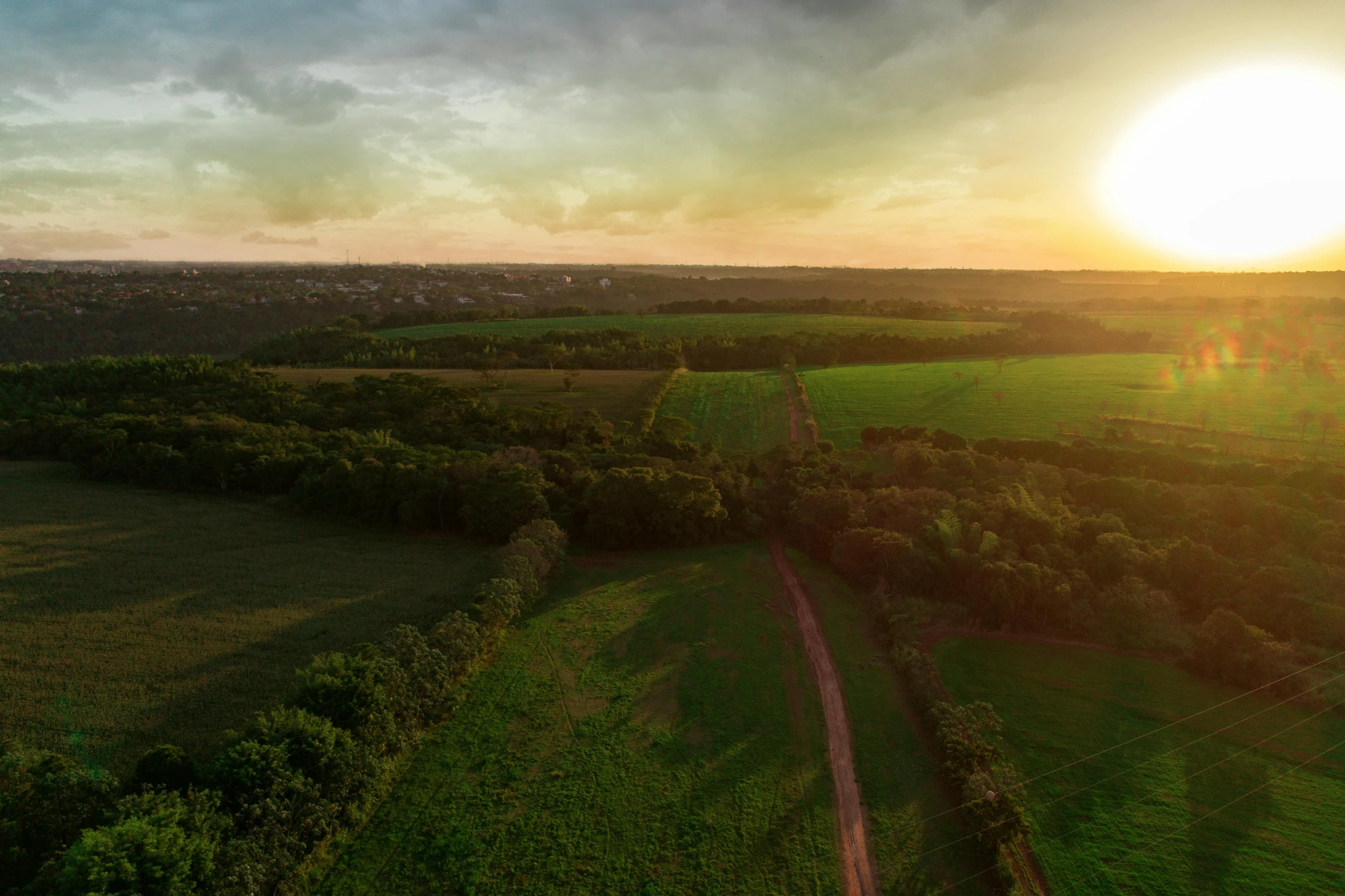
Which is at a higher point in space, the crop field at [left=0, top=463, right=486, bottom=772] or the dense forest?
the dense forest

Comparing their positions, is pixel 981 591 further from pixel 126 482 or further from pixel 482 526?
pixel 126 482

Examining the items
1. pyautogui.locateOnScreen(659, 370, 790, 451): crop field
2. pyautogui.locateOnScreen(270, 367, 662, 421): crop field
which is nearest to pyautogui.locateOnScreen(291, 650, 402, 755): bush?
pyautogui.locateOnScreen(659, 370, 790, 451): crop field

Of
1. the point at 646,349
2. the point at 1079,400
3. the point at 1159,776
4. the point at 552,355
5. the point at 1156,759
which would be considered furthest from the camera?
the point at 646,349

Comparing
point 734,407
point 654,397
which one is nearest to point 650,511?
point 654,397

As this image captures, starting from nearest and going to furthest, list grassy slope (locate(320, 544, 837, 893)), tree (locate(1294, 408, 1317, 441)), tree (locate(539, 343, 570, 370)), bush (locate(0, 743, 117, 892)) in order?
bush (locate(0, 743, 117, 892)) → grassy slope (locate(320, 544, 837, 893)) → tree (locate(1294, 408, 1317, 441)) → tree (locate(539, 343, 570, 370))

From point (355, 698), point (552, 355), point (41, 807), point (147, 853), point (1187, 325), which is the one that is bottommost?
point (41, 807)

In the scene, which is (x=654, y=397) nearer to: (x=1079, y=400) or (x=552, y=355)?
(x=552, y=355)

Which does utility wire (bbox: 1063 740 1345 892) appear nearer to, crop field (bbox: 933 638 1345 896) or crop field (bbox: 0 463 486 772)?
crop field (bbox: 933 638 1345 896)

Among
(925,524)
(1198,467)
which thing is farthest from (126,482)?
(1198,467)

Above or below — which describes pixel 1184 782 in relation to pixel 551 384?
below
